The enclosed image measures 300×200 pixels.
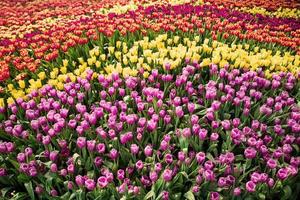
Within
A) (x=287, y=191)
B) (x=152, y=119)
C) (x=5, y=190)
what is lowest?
(x=5, y=190)

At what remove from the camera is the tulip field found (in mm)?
3219

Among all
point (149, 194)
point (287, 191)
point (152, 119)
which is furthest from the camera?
point (152, 119)

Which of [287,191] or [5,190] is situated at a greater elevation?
[287,191]

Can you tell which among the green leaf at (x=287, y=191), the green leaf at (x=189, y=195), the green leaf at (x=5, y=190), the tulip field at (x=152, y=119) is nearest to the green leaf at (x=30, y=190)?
the tulip field at (x=152, y=119)

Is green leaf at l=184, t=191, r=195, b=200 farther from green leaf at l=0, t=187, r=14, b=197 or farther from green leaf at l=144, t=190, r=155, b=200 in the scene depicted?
green leaf at l=0, t=187, r=14, b=197

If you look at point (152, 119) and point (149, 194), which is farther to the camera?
point (152, 119)

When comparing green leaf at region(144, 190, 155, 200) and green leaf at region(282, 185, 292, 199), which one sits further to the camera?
green leaf at region(282, 185, 292, 199)

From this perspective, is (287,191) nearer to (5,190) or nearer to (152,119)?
(152,119)

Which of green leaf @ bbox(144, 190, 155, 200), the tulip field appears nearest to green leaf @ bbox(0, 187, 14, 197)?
the tulip field

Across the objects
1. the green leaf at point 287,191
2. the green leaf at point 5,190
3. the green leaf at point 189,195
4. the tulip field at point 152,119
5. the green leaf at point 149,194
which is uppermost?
the tulip field at point 152,119

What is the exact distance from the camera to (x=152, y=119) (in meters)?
3.73

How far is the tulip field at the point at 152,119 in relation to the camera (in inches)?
127

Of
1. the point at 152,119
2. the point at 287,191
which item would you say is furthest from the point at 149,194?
the point at 287,191

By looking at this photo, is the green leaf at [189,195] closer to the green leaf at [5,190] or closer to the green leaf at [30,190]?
the green leaf at [30,190]
